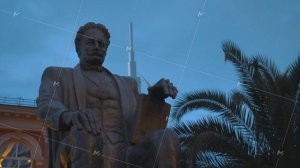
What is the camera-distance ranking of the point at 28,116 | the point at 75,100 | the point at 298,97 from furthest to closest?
the point at 28,116 → the point at 298,97 → the point at 75,100

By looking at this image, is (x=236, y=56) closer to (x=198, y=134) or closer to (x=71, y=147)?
(x=198, y=134)

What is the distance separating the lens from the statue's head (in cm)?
575

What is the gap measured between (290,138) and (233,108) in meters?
1.59

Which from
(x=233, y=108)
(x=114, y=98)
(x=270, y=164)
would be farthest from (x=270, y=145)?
(x=114, y=98)

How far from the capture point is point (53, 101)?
5254 mm

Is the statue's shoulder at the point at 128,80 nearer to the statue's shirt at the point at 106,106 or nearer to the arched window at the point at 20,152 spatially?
the statue's shirt at the point at 106,106

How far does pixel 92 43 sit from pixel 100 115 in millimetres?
730

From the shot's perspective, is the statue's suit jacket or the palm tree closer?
the statue's suit jacket

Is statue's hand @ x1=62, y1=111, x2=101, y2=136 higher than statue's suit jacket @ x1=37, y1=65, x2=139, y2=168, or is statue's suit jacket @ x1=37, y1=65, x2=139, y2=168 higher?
statue's suit jacket @ x1=37, y1=65, x2=139, y2=168

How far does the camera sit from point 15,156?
28.3 meters

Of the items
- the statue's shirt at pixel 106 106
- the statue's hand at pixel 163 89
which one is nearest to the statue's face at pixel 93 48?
the statue's shirt at pixel 106 106

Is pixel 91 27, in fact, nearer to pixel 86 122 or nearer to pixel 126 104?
pixel 126 104

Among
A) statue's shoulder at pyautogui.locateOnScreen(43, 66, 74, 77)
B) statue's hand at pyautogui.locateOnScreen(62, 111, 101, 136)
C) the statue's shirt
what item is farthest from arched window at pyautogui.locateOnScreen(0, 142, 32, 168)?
statue's hand at pyautogui.locateOnScreen(62, 111, 101, 136)

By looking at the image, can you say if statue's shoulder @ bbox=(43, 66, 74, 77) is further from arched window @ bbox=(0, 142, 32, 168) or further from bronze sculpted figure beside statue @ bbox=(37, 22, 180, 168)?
arched window @ bbox=(0, 142, 32, 168)
